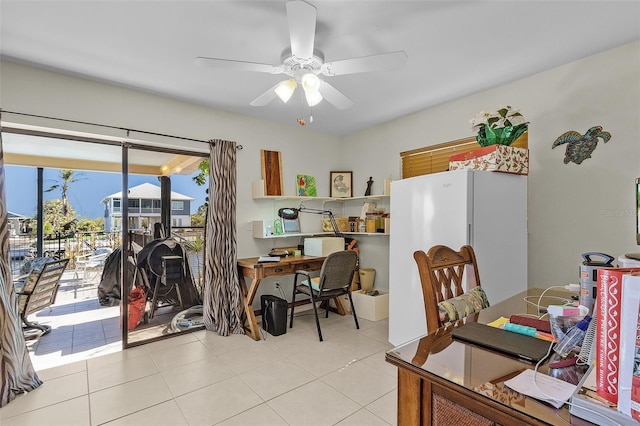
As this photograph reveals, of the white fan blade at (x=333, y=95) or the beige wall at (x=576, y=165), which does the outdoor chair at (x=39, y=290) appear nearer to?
the white fan blade at (x=333, y=95)

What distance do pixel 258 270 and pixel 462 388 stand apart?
107 inches

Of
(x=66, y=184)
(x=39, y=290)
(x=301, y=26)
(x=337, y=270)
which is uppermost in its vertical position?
(x=301, y=26)

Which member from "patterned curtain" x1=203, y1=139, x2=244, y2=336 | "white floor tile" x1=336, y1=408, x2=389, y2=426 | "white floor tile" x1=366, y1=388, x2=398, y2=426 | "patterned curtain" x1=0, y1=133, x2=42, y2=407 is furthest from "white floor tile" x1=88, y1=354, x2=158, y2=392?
"white floor tile" x1=366, y1=388, x2=398, y2=426

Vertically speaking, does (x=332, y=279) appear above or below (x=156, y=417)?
above

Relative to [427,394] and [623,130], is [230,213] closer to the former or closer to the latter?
[427,394]

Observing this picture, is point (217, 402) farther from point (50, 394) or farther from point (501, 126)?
point (501, 126)

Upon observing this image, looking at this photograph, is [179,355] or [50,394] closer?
[50,394]

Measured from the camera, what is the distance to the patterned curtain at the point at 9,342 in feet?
7.07

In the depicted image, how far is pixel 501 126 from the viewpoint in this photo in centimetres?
259

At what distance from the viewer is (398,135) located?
12.8 ft

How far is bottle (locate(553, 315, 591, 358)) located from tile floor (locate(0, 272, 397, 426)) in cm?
137

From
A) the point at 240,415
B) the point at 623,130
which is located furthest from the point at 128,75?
the point at 623,130

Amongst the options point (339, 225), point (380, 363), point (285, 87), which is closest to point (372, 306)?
point (380, 363)

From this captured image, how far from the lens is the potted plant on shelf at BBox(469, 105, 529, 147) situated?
2.38m
